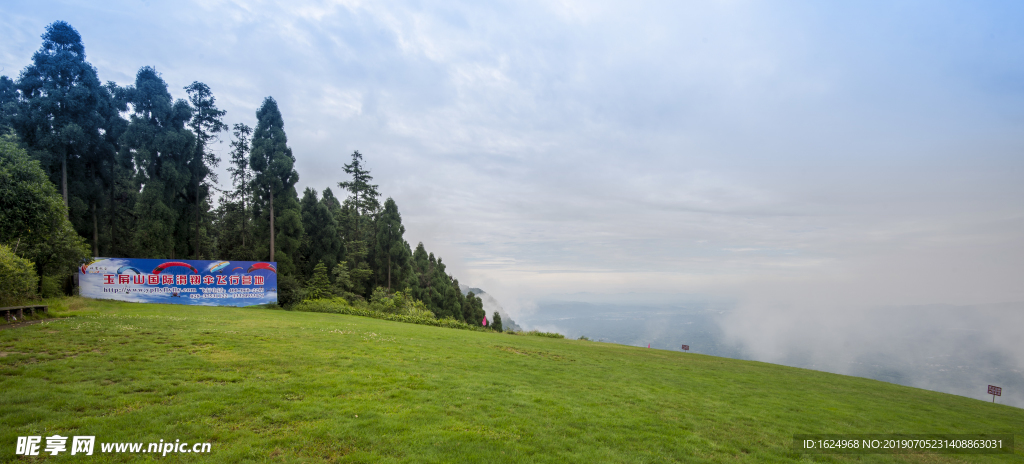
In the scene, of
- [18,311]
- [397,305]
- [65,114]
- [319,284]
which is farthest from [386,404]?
[65,114]

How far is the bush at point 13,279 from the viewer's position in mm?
14789

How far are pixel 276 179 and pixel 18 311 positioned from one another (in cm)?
2430

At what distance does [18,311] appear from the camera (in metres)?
13.8

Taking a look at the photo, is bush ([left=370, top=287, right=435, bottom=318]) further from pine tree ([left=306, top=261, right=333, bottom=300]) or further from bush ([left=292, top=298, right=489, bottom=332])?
pine tree ([left=306, top=261, right=333, bottom=300])

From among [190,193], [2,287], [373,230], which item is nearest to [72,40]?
[190,193]

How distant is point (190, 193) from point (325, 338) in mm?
32023

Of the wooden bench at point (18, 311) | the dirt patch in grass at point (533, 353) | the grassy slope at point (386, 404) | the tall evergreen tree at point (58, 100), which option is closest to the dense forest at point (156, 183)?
the tall evergreen tree at point (58, 100)

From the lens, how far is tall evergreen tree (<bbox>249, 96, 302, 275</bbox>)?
35750 millimetres

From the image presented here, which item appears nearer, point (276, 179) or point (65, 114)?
point (65, 114)

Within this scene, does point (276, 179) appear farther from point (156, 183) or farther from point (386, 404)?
point (386, 404)

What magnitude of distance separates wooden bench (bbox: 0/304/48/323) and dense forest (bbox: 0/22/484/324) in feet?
21.3

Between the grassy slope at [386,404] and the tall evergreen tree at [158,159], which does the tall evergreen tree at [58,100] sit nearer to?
the tall evergreen tree at [158,159]

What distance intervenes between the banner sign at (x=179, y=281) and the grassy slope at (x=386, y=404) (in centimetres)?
1073

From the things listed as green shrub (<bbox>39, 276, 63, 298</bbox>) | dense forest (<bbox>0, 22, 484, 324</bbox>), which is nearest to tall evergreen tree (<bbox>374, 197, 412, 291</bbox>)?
dense forest (<bbox>0, 22, 484, 324</bbox>)
